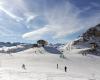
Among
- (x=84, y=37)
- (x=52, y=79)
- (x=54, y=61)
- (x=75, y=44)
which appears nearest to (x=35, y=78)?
(x=52, y=79)

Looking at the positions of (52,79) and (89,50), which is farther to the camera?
(89,50)

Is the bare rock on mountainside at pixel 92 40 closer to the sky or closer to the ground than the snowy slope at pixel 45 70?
closer to the sky

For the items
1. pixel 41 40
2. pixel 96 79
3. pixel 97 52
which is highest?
pixel 41 40

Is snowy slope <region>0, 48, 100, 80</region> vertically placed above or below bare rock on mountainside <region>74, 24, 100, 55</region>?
below

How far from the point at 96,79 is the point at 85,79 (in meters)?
2.93

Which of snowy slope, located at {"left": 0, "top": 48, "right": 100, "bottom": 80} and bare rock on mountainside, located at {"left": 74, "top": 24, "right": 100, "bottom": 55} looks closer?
snowy slope, located at {"left": 0, "top": 48, "right": 100, "bottom": 80}

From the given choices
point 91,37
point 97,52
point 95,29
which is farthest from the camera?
point 95,29

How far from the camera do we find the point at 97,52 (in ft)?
399

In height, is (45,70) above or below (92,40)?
below

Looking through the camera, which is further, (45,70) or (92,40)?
(92,40)

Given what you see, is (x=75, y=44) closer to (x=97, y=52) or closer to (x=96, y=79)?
(x=97, y=52)

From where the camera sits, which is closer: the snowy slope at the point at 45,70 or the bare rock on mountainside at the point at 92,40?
the snowy slope at the point at 45,70

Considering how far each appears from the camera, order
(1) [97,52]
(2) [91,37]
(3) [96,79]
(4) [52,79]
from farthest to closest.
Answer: (2) [91,37]
(1) [97,52]
(3) [96,79]
(4) [52,79]

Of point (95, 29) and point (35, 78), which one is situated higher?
point (95, 29)
